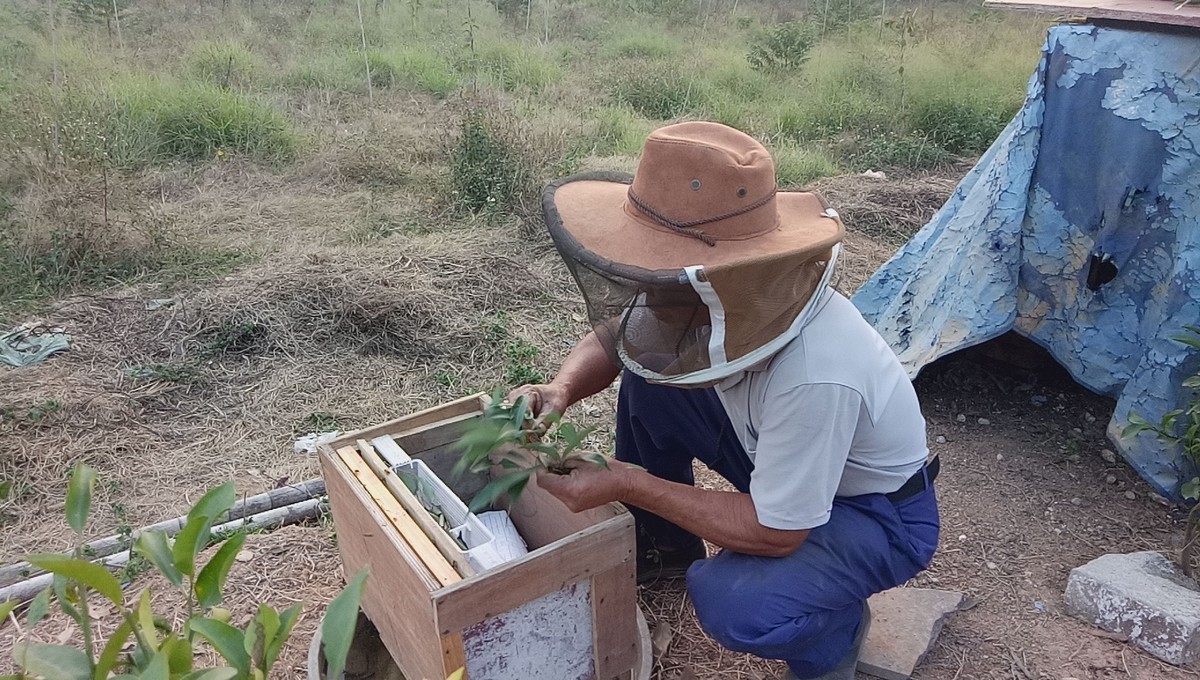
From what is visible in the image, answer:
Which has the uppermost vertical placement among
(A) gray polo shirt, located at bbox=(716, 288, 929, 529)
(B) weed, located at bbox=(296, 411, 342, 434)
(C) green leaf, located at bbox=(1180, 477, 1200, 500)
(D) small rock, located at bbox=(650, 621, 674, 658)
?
(A) gray polo shirt, located at bbox=(716, 288, 929, 529)

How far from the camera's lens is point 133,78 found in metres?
6.99

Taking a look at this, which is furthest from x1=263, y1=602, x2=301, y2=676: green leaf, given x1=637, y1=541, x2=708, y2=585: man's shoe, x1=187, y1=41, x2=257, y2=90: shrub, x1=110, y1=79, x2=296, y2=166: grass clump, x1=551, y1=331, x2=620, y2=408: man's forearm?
x1=187, y1=41, x2=257, y2=90: shrub

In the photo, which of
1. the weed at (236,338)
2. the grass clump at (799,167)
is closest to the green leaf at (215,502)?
the weed at (236,338)

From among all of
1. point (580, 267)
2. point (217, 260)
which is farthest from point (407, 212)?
point (580, 267)

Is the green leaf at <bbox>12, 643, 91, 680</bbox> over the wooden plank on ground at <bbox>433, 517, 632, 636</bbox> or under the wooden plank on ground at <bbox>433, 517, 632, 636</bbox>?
over

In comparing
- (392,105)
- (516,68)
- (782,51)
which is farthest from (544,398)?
(782,51)

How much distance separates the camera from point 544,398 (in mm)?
2176

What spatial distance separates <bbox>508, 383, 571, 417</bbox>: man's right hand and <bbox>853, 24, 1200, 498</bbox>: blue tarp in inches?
71.1

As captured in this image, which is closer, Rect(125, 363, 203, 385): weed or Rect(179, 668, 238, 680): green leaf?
Rect(179, 668, 238, 680): green leaf

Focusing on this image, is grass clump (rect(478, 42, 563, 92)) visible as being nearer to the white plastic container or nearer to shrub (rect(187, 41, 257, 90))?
shrub (rect(187, 41, 257, 90))

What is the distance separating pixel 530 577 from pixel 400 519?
0.31 m

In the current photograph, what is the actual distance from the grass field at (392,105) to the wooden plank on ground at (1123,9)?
121 inches

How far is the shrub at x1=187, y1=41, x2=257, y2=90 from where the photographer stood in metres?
7.75

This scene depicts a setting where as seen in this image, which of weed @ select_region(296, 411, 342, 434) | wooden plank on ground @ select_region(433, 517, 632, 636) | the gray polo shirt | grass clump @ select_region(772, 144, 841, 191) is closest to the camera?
wooden plank on ground @ select_region(433, 517, 632, 636)
